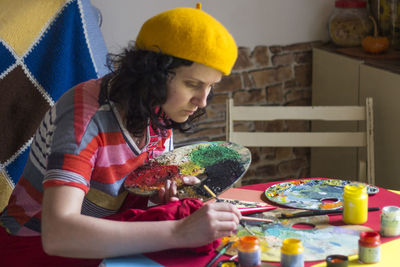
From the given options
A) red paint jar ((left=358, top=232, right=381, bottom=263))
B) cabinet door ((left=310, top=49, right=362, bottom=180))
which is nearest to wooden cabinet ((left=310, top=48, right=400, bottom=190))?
cabinet door ((left=310, top=49, right=362, bottom=180))

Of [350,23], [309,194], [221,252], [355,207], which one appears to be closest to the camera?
[221,252]

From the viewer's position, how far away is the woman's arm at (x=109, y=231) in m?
1.23

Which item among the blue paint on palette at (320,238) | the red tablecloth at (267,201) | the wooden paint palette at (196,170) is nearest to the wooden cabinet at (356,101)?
the red tablecloth at (267,201)

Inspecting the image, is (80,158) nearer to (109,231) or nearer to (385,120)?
(109,231)

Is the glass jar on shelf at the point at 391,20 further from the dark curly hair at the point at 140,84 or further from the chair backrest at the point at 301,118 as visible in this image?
the dark curly hair at the point at 140,84

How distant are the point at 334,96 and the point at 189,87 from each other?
1.81 metres

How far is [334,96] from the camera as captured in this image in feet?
10.1

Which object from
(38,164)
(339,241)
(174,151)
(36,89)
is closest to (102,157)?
(38,164)

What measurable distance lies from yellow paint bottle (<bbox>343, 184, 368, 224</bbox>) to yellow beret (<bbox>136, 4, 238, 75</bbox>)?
1.56 ft

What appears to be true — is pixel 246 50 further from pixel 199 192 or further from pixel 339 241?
pixel 339 241

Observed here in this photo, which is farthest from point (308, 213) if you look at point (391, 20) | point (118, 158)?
point (391, 20)

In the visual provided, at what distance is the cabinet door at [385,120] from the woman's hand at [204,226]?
1.52 meters

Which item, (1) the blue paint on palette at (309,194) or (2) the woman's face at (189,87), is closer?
(2) the woman's face at (189,87)

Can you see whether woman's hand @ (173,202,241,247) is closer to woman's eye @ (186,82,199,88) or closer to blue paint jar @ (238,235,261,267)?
blue paint jar @ (238,235,261,267)
